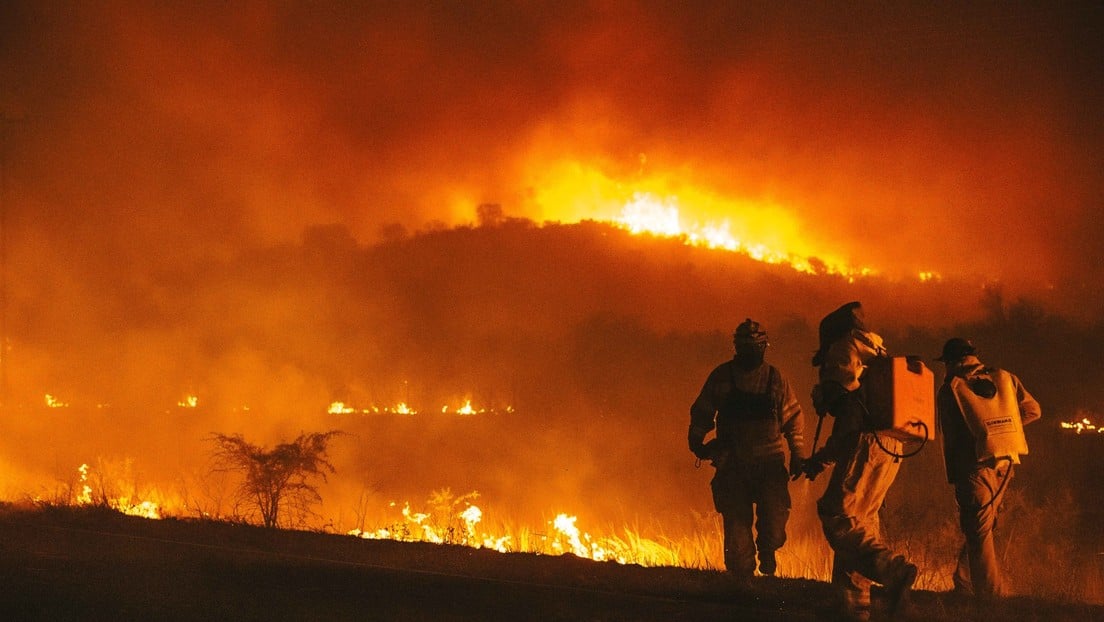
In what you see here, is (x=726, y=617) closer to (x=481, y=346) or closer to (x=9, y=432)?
(x=9, y=432)

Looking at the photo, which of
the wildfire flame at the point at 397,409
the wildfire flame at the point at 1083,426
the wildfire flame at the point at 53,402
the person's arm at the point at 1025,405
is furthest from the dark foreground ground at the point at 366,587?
the wildfire flame at the point at 53,402

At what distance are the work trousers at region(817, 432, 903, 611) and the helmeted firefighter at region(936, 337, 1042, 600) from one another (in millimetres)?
1442

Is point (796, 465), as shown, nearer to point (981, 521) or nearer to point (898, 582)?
point (898, 582)

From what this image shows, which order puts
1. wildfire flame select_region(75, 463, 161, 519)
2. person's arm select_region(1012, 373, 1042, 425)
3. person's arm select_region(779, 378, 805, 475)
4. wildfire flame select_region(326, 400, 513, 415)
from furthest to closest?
wildfire flame select_region(326, 400, 513, 415) → wildfire flame select_region(75, 463, 161, 519) → person's arm select_region(1012, 373, 1042, 425) → person's arm select_region(779, 378, 805, 475)

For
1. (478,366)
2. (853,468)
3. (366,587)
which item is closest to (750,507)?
(853,468)

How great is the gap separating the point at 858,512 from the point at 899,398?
80cm

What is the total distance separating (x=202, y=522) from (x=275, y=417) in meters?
27.7

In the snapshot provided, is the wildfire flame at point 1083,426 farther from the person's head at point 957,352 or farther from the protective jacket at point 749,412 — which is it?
the protective jacket at point 749,412

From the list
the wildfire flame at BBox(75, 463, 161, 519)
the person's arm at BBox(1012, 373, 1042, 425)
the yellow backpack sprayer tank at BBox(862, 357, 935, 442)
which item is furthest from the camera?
the wildfire flame at BBox(75, 463, 161, 519)

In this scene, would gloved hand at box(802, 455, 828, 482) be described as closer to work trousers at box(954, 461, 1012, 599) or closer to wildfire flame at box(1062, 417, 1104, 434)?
work trousers at box(954, 461, 1012, 599)

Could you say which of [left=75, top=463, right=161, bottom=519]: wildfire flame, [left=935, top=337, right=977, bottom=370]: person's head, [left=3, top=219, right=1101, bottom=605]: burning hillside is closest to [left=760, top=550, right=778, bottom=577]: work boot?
[left=935, top=337, right=977, bottom=370]: person's head

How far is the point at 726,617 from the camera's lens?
564cm

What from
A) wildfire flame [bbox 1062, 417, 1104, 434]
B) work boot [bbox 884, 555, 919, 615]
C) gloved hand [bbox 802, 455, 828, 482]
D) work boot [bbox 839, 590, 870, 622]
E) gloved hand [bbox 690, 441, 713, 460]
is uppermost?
wildfire flame [bbox 1062, 417, 1104, 434]

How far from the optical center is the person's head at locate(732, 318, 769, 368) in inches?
272
